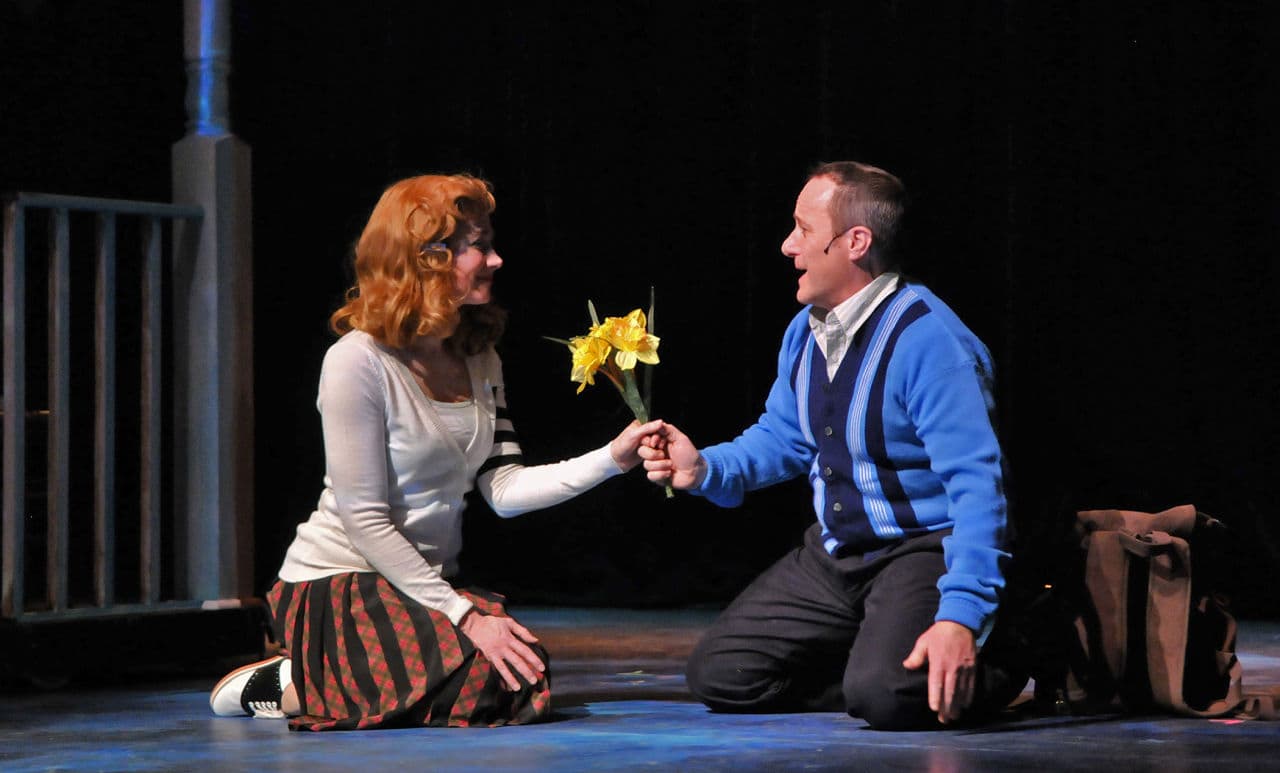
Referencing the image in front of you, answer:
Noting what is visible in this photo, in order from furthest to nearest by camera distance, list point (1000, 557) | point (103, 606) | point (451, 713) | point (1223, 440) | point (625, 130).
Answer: point (625, 130)
point (1223, 440)
point (103, 606)
point (451, 713)
point (1000, 557)

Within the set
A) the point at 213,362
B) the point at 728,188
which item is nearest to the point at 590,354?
the point at 213,362

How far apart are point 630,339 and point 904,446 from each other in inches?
19.3

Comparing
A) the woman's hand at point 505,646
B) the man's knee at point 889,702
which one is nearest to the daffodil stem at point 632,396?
the woman's hand at point 505,646

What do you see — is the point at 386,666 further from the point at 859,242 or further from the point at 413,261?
the point at 859,242

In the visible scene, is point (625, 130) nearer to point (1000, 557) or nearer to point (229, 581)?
point (229, 581)

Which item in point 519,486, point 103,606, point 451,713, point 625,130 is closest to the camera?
point 451,713

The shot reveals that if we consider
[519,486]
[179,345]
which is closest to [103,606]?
[179,345]

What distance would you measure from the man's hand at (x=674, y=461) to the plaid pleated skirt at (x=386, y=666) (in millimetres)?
357

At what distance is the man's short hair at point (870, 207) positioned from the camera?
114 inches

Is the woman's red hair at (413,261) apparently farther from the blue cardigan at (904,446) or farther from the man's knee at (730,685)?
the man's knee at (730,685)

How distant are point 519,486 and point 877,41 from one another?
187 cm

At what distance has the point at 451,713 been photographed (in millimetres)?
2811

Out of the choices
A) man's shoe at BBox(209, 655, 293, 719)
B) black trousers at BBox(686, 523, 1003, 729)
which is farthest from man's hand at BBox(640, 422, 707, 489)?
man's shoe at BBox(209, 655, 293, 719)

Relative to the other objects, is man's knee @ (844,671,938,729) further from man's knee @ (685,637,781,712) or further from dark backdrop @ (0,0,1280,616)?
dark backdrop @ (0,0,1280,616)
